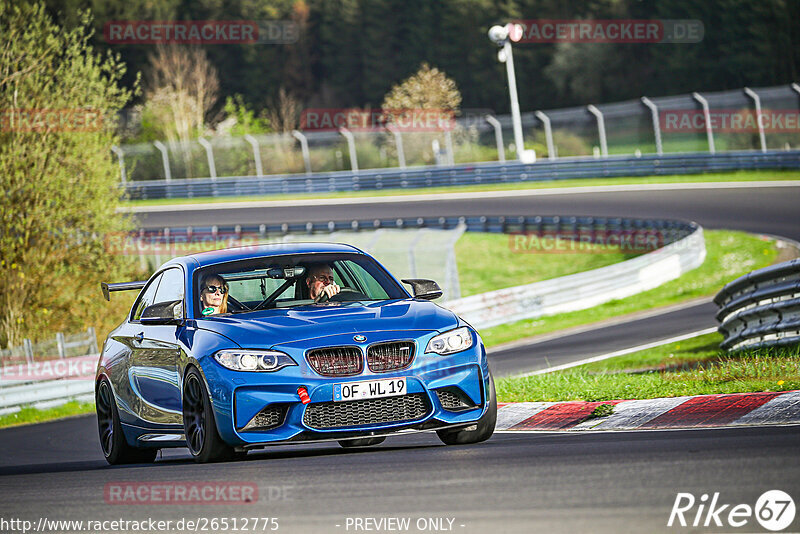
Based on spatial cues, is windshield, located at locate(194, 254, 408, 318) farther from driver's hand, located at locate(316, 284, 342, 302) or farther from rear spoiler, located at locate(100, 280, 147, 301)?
rear spoiler, located at locate(100, 280, 147, 301)

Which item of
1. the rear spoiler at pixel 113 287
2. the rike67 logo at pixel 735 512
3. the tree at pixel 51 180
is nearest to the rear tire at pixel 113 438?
the rear spoiler at pixel 113 287

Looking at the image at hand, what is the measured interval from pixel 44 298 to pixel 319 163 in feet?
110

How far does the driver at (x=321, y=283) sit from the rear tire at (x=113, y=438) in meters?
1.79

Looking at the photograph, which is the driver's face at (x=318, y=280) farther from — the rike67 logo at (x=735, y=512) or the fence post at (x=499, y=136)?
the fence post at (x=499, y=136)

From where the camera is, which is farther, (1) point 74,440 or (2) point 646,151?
(2) point 646,151

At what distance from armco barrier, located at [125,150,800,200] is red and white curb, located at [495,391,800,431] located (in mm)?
28080

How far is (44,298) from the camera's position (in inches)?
1007

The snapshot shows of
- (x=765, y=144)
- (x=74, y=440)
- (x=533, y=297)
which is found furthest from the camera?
(x=765, y=144)

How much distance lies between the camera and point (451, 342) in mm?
7754

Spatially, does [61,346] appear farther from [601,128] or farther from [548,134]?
[548,134]

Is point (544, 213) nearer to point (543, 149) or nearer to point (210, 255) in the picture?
point (543, 149)

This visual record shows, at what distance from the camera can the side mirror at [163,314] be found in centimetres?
852

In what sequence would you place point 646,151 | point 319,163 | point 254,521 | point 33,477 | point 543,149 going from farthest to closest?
1. point 319,163
2. point 543,149
3. point 646,151
4. point 33,477
5. point 254,521

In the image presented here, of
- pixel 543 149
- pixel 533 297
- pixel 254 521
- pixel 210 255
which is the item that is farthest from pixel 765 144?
pixel 254 521
